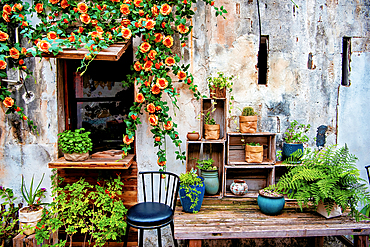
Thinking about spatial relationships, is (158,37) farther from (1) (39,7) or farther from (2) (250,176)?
(2) (250,176)

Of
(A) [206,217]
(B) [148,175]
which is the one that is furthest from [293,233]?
(B) [148,175]

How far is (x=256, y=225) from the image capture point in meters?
1.97

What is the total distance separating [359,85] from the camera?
2770mm

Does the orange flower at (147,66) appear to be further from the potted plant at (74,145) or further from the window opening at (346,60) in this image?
the window opening at (346,60)

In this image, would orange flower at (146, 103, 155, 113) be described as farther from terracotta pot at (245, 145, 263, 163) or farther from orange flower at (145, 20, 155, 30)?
terracotta pot at (245, 145, 263, 163)

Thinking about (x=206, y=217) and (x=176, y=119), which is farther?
(x=176, y=119)

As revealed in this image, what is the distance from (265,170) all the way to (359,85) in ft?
5.37

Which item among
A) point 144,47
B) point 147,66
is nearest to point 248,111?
point 147,66

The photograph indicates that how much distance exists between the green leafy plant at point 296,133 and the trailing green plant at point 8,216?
11.1 ft

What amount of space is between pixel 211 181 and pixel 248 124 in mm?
782

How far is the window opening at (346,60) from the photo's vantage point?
2766 mm

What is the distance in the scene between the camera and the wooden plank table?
189cm

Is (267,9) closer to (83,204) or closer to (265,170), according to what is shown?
(265,170)

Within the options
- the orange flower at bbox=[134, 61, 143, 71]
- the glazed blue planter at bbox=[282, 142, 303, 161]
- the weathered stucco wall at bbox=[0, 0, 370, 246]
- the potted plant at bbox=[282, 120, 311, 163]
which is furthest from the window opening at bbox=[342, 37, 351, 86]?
the orange flower at bbox=[134, 61, 143, 71]
